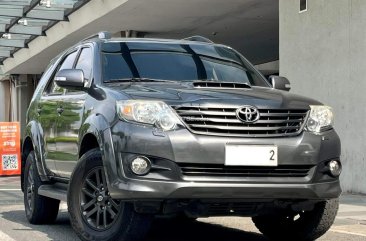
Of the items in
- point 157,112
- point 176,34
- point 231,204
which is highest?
point 176,34

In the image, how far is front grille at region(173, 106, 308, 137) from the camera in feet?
16.5

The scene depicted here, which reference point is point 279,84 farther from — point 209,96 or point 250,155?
point 250,155

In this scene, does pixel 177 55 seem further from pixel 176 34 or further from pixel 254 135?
pixel 176 34

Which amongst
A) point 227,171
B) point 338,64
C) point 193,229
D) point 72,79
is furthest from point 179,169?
point 338,64

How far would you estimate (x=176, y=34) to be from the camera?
21.8 meters

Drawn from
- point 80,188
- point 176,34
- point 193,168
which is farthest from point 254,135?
point 176,34

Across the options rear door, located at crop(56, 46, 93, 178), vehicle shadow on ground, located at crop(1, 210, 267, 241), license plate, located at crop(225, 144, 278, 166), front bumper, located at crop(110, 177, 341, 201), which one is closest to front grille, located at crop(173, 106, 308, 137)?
license plate, located at crop(225, 144, 278, 166)

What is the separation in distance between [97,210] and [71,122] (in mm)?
1159

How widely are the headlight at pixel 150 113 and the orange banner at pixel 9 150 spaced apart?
1528 cm

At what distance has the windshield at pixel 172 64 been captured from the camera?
20.1 feet

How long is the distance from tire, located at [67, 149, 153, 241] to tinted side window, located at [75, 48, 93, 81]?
105cm

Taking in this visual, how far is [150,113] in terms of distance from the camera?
5.06 meters

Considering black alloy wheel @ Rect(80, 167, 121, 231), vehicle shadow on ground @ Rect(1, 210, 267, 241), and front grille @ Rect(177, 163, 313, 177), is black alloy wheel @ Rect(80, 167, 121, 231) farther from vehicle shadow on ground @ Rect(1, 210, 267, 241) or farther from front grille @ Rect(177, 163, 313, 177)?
vehicle shadow on ground @ Rect(1, 210, 267, 241)

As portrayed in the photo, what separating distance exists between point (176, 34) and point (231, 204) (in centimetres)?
1707
